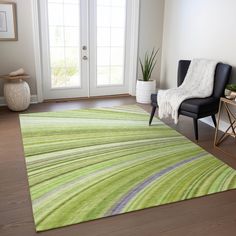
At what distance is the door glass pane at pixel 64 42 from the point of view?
14.5 ft

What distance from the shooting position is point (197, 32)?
401 cm

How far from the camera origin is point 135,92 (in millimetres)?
5199

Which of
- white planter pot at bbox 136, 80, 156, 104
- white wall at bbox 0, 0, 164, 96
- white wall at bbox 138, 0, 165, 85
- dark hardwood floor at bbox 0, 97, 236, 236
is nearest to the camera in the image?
dark hardwood floor at bbox 0, 97, 236, 236

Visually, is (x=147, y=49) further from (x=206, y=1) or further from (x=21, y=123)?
(x=21, y=123)

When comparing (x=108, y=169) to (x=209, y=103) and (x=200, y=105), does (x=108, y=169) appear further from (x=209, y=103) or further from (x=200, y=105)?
(x=209, y=103)

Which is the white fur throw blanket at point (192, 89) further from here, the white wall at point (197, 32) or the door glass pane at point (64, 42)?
the door glass pane at point (64, 42)

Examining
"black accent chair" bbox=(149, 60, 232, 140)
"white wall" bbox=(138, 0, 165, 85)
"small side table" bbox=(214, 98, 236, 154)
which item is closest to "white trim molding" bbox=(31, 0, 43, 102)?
"white wall" bbox=(138, 0, 165, 85)

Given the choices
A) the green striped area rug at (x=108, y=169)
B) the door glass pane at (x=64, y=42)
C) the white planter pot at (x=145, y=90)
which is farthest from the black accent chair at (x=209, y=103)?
the door glass pane at (x=64, y=42)

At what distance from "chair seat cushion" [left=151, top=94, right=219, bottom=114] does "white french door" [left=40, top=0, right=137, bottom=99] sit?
2.00m

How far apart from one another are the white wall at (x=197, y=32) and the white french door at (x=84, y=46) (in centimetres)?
67

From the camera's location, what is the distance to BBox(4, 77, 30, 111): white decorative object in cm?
411

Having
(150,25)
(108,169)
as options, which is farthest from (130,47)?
(108,169)

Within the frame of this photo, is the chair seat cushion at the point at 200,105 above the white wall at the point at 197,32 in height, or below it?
below

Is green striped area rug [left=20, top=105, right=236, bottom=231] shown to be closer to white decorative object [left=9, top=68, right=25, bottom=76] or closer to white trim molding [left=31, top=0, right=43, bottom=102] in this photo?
white decorative object [left=9, top=68, right=25, bottom=76]
